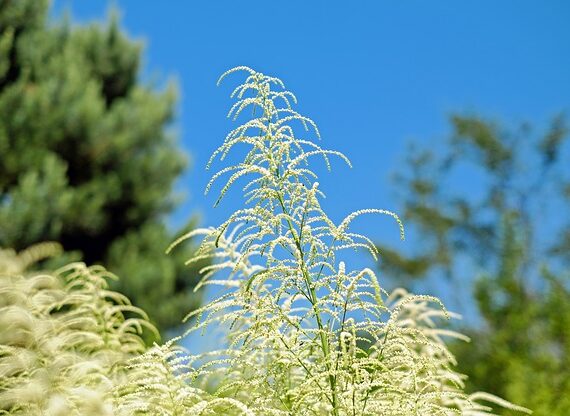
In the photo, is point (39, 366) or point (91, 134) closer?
point (39, 366)

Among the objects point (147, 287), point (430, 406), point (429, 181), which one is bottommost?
point (430, 406)

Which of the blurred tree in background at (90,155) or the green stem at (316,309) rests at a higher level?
the blurred tree in background at (90,155)

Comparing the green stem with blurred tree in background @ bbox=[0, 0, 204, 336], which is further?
blurred tree in background @ bbox=[0, 0, 204, 336]

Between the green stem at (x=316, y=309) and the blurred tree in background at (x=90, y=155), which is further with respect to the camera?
the blurred tree in background at (x=90, y=155)

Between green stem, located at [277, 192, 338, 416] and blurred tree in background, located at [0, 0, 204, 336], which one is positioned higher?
blurred tree in background, located at [0, 0, 204, 336]

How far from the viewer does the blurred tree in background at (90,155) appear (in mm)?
13492

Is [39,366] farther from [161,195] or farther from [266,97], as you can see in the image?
[161,195]

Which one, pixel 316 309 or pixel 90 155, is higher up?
pixel 90 155

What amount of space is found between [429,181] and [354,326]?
18.5 metres

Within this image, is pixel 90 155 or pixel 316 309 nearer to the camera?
pixel 316 309

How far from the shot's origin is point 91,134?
14.6 m

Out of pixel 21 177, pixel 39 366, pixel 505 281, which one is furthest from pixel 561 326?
pixel 21 177

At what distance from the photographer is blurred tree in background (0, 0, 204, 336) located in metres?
13.5

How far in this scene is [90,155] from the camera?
580 inches
